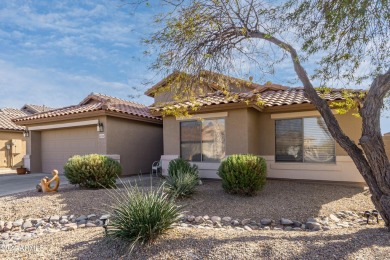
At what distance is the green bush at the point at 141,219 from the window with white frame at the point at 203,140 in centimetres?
702

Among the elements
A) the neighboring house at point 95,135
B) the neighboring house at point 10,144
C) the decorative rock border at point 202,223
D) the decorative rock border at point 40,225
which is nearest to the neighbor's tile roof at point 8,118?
the neighboring house at point 10,144

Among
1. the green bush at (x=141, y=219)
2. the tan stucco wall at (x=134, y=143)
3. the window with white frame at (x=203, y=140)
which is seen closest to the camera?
the green bush at (x=141, y=219)

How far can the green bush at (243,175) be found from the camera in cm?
881

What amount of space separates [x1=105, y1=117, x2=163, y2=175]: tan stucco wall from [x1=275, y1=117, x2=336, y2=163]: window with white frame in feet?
22.6

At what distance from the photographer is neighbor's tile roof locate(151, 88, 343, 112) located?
977 centimetres

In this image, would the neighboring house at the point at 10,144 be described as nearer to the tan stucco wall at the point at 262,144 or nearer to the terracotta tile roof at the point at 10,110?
the terracotta tile roof at the point at 10,110

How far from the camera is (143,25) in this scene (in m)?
6.96

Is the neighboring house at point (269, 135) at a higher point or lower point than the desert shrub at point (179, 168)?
higher

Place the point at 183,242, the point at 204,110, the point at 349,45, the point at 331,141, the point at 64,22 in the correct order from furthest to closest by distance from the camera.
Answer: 1. the point at 204,110
2. the point at 331,141
3. the point at 64,22
4. the point at 349,45
5. the point at 183,242

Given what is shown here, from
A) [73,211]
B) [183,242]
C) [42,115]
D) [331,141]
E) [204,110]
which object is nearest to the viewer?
[183,242]

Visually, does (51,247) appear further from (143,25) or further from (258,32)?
(258,32)

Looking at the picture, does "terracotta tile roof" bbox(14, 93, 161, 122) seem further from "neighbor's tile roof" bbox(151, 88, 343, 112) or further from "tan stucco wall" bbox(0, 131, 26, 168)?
"tan stucco wall" bbox(0, 131, 26, 168)

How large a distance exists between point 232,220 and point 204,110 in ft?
18.8

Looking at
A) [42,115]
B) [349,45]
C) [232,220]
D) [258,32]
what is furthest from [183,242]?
[42,115]
